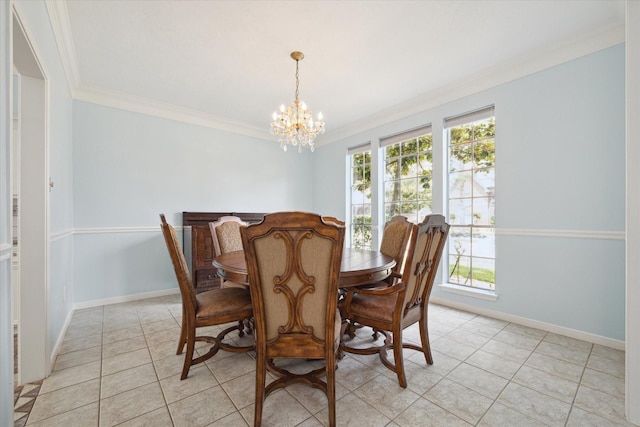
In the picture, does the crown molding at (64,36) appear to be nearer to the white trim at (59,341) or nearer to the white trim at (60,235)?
the white trim at (60,235)

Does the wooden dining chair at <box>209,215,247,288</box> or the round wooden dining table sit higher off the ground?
the wooden dining chair at <box>209,215,247,288</box>

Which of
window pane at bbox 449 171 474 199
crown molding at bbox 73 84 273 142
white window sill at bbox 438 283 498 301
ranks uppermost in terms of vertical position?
crown molding at bbox 73 84 273 142

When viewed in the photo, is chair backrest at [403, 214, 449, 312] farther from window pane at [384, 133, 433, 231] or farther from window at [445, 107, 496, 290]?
window pane at [384, 133, 433, 231]

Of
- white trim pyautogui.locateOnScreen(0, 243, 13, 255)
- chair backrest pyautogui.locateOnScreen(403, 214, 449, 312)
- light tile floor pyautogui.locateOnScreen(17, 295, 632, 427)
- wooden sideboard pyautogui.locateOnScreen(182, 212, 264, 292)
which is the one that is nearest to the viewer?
white trim pyautogui.locateOnScreen(0, 243, 13, 255)

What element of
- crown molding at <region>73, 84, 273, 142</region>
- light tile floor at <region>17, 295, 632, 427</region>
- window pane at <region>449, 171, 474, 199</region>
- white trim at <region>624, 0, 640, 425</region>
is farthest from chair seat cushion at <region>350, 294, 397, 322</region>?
crown molding at <region>73, 84, 273, 142</region>

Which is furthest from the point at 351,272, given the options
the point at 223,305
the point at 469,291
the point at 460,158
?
the point at 460,158

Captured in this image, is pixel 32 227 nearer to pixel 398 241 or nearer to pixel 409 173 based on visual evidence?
pixel 398 241

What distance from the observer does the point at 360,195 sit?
471 centimetres

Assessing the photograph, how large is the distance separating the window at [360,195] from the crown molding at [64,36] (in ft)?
12.0

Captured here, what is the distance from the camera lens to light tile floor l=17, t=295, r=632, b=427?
1455 mm

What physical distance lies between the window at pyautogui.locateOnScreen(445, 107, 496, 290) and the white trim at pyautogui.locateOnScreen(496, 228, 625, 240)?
206 millimetres

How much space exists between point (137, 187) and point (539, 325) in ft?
16.3

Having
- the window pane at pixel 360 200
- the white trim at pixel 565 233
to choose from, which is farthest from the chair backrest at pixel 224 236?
the white trim at pixel 565 233

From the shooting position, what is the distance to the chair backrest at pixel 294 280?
125 cm
